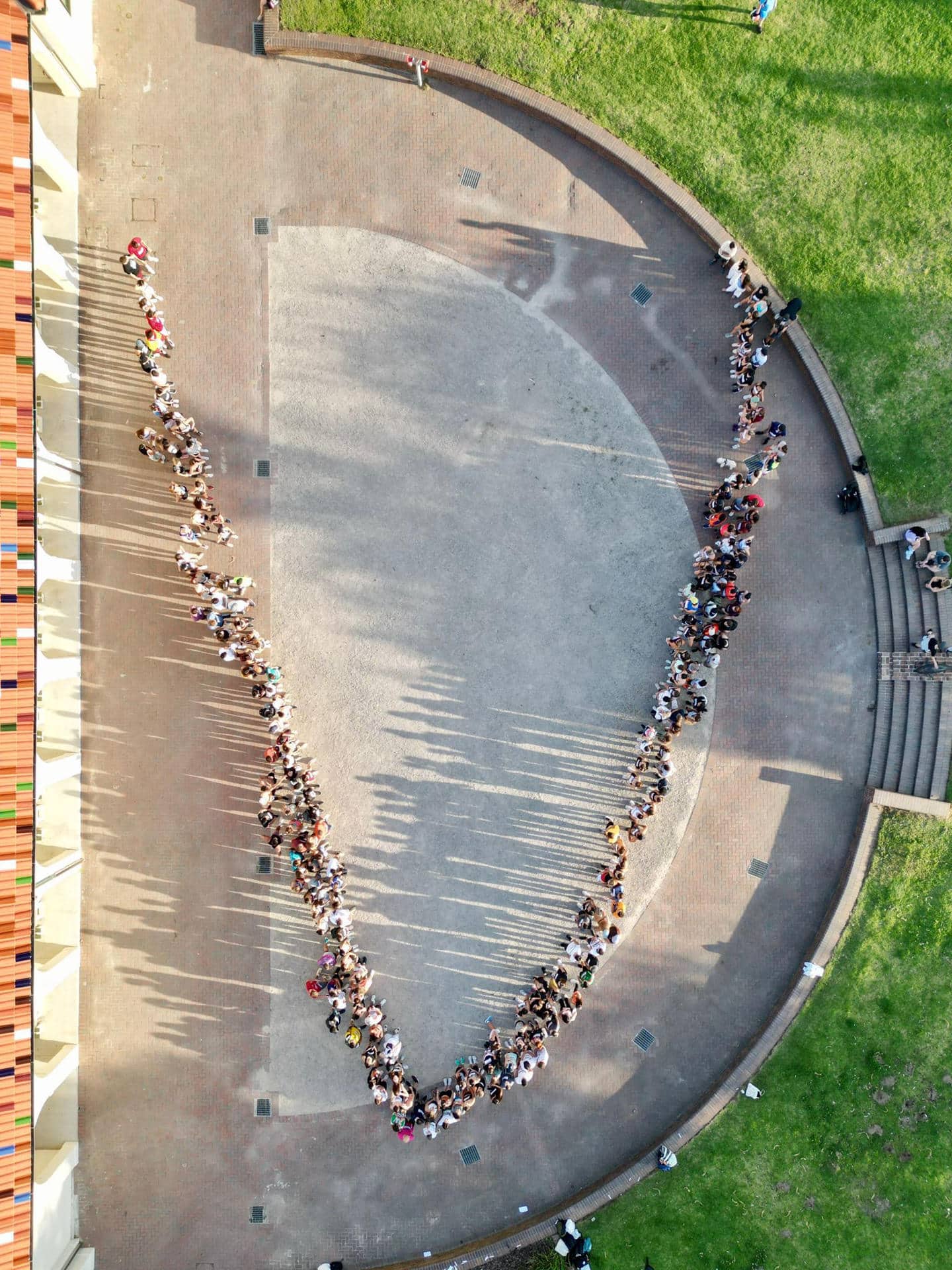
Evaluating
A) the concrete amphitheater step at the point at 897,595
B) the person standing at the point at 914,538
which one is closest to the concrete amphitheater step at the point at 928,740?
the concrete amphitheater step at the point at 897,595

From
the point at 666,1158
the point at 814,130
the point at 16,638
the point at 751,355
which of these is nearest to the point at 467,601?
the point at 751,355

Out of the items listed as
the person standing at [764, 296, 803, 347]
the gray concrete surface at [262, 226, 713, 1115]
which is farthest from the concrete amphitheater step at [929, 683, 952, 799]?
the person standing at [764, 296, 803, 347]

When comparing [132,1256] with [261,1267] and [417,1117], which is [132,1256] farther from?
[417,1117]

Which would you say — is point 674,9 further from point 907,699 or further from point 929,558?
point 907,699

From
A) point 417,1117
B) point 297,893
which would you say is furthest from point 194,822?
point 417,1117

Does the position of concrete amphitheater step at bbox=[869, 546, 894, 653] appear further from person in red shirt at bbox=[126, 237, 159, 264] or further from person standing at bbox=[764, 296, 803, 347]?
person in red shirt at bbox=[126, 237, 159, 264]

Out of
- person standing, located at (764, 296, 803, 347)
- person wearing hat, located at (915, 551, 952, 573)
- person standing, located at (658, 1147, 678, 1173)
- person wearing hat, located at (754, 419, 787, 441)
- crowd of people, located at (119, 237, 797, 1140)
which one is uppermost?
person standing, located at (764, 296, 803, 347)
